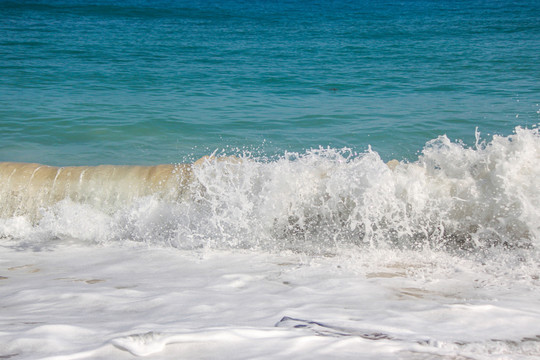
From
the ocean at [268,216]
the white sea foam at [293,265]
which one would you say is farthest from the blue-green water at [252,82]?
the white sea foam at [293,265]

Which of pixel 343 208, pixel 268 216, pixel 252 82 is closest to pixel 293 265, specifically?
pixel 268 216

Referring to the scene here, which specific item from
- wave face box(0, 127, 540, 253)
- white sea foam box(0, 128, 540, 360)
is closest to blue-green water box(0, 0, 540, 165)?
wave face box(0, 127, 540, 253)

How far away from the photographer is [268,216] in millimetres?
4551

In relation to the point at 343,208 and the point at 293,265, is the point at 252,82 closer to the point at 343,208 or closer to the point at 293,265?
the point at 343,208

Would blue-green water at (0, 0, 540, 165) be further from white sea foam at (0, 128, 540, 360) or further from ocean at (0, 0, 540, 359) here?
white sea foam at (0, 128, 540, 360)

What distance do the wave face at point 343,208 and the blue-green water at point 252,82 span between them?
2.64 metres

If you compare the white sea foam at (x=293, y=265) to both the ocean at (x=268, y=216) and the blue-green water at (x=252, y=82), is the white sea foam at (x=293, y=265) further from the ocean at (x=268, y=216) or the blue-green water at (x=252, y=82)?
the blue-green water at (x=252, y=82)

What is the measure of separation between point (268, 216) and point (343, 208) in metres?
0.67

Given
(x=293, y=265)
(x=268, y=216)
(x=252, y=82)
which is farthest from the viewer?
(x=252, y=82)

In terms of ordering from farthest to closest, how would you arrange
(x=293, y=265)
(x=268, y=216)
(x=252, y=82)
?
(x=252, y=82) → (x=268, y=216) → (x=293, y=265)

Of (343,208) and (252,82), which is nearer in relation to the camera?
(343,208)

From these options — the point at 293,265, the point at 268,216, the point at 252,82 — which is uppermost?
the point at 252,82

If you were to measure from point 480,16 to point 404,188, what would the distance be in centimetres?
1969

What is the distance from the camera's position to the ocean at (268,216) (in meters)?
2.36
